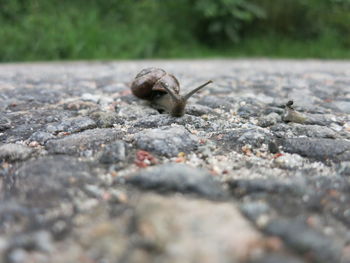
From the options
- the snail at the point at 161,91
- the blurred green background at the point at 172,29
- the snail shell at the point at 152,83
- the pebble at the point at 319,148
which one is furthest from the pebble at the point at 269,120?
the blurred green background at the point at 172,29

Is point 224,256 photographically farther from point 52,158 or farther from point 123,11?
point 123,11

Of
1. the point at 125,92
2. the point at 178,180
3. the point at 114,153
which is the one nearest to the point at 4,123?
the point at 114,153

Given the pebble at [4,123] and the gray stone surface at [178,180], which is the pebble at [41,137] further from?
the gray stone surface at [178,180]

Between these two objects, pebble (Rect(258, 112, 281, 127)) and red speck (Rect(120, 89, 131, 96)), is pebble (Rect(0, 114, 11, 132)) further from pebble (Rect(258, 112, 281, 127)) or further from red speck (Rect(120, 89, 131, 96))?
pebble (Rect(258, 112, 281, 127))

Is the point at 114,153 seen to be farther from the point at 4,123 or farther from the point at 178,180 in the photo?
the point at 4,123

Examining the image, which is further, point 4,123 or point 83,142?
point 4,123

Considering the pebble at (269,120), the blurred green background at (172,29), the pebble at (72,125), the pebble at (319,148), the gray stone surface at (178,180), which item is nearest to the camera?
the gray stone surface at (178,180)
